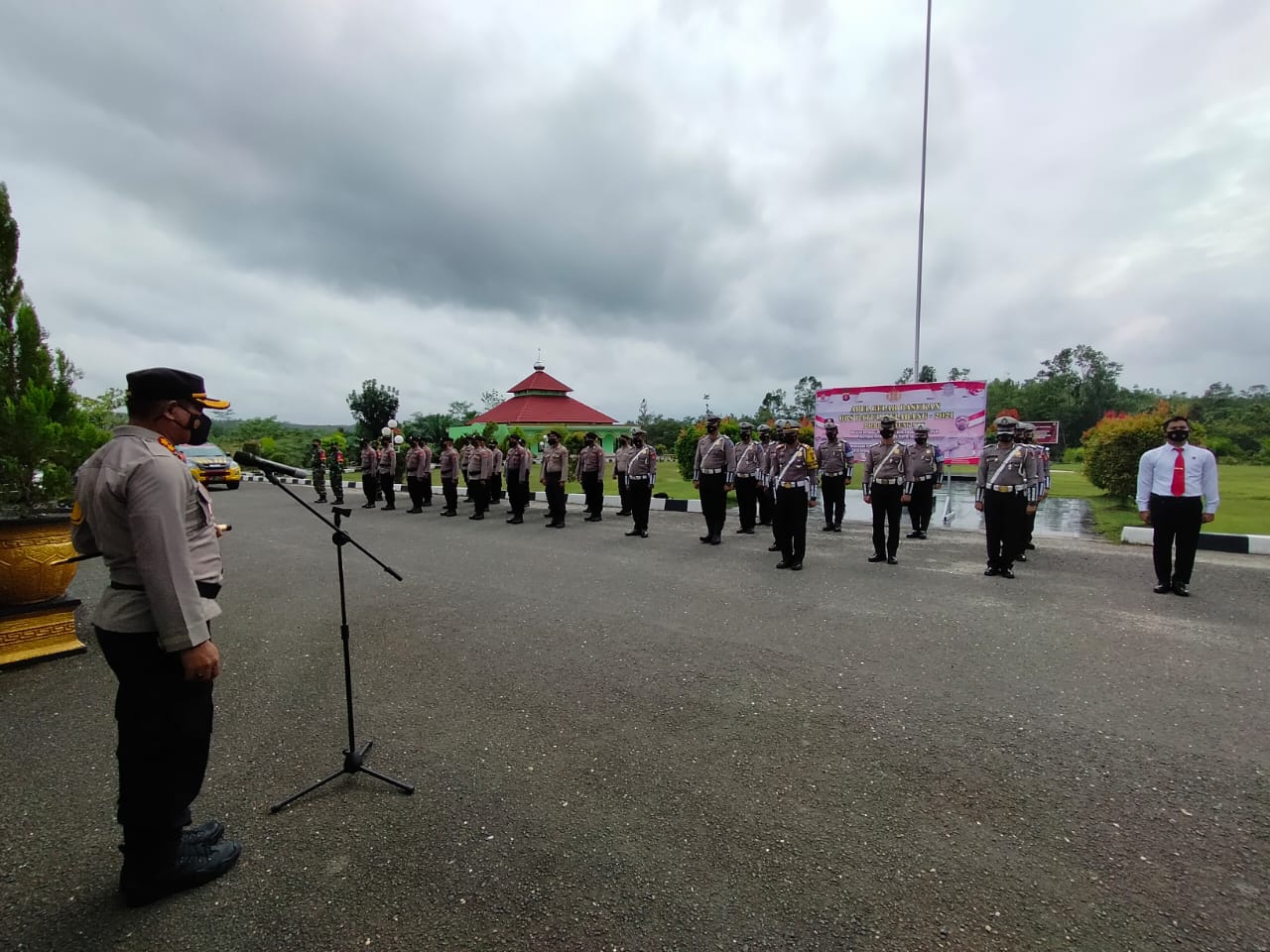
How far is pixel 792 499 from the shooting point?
7188 millimetres

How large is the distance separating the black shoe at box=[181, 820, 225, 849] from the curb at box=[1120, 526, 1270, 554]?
29.9 ft

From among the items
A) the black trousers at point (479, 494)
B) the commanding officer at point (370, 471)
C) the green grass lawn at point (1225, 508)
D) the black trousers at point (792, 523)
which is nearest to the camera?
the black trousers at point (792, 523)

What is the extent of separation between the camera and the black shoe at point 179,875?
1980 millimetres

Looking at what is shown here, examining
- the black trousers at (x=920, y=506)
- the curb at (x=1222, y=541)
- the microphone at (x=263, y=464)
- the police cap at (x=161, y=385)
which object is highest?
the police cap at (x=161, y=385)

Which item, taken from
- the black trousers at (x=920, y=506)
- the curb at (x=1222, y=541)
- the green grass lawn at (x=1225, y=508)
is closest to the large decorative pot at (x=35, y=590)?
the black trousers at (x=920, y=506)

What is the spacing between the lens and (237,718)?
3.24m

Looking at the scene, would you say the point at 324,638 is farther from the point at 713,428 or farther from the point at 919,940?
the point at 713,428

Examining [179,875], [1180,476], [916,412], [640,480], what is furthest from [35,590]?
[916,412]

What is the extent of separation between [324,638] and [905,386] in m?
10.3

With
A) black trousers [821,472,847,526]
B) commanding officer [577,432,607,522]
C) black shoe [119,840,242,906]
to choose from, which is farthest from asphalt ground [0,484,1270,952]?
commanding officer [577,432,607,522]

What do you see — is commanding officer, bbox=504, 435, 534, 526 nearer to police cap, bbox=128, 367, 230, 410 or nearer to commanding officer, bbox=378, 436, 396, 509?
commanding officer, bbox=378, 436, 396, 509

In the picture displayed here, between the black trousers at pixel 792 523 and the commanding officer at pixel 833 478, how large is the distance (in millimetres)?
3075

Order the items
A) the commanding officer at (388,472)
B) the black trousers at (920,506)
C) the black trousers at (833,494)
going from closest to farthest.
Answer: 1. the black trousers at (920,506)
2. the black trousers at (833,494)
3. the commanding officer at (388,472)

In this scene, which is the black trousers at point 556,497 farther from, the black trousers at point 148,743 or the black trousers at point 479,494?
the black trousers at point 148,743
